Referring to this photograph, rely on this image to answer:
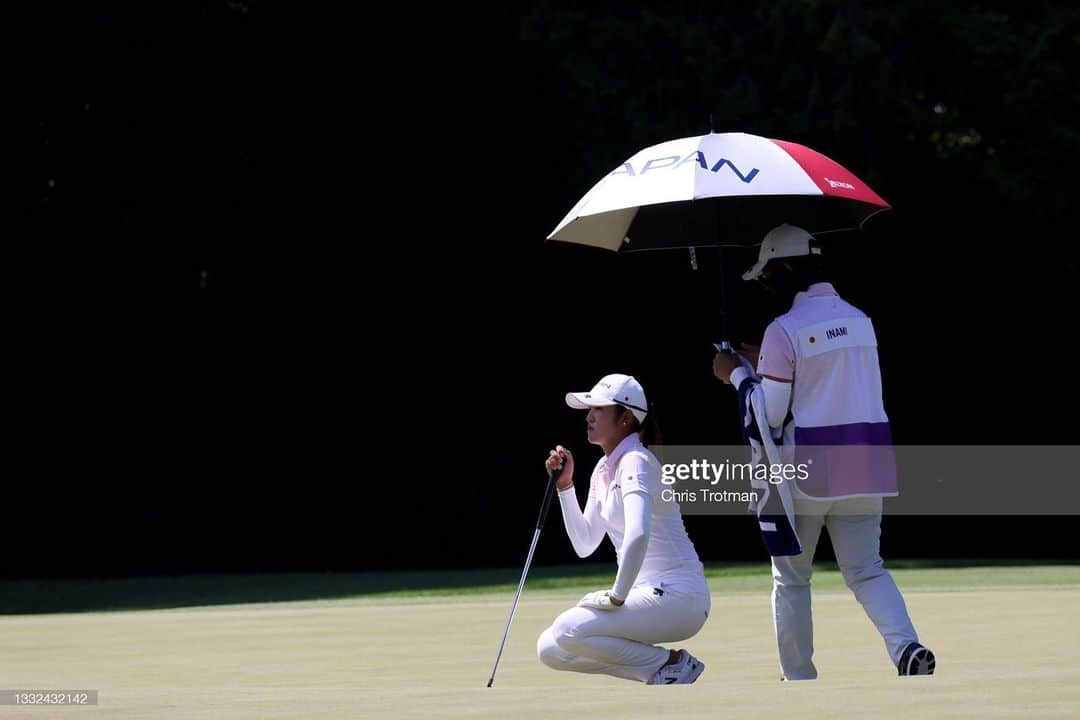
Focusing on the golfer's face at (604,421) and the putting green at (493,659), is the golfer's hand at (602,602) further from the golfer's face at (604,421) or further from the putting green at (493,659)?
the golfer's face at (604,421)

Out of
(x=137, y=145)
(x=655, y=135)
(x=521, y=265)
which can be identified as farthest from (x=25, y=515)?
(x=655, y=135)

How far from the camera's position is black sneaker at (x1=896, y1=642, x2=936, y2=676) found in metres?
6.61

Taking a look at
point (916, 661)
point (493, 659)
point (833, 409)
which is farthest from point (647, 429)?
point (493, 659)

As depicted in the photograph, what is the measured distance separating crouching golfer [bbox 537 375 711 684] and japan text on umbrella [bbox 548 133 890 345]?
926 mm

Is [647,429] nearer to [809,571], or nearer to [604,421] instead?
[604,421]

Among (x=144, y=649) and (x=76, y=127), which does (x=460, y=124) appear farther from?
(x=144, y=649)

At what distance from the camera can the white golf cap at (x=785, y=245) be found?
23.7 ft

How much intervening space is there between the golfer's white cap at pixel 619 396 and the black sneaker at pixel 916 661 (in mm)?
1310

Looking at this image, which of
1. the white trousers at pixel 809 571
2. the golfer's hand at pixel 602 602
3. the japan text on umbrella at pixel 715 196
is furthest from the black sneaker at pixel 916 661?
the japan text on umbrella at pixel 715 196

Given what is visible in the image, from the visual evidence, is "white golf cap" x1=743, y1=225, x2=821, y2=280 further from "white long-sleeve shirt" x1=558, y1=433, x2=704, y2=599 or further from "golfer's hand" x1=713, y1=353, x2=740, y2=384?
"white long-sleeve shirt" x1=558, y1=433, x2=704, y2=599

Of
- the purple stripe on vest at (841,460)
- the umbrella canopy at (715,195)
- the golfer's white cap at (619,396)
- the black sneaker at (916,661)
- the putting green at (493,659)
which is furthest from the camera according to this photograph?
the umbrella canopy at (715,195)

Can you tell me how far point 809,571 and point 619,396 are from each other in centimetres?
98

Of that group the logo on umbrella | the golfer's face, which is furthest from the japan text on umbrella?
the golfer's face

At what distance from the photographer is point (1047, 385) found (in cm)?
2300
